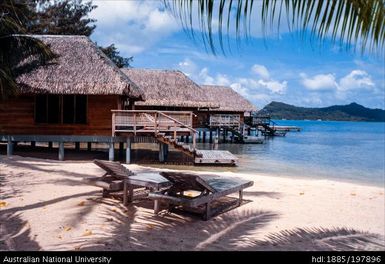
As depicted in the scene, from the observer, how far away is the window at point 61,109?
16562mm

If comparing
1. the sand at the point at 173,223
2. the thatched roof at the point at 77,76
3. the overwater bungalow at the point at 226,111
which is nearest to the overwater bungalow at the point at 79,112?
the thatched roof at the point at 77,76

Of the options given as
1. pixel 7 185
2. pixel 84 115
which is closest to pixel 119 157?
pixel 84 115

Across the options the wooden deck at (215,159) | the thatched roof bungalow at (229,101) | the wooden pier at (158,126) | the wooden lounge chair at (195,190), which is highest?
the thatched roof bungalow at (229,101)

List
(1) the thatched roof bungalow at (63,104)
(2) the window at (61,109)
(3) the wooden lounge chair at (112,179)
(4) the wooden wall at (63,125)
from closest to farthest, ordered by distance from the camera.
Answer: (3) the wooden lounge chair at (112,179)
(1) the thatched roof bungalow at (63,104)
(4) the wooden wall at (63,125)
(2) the window at (61,109)

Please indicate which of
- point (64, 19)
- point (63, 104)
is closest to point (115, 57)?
point (64, 19)

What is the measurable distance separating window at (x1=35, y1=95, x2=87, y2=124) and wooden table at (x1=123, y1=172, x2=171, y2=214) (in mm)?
10150

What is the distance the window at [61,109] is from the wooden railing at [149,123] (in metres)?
1.84

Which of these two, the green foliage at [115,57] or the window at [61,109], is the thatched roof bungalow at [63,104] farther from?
the green foliage at [115,57]

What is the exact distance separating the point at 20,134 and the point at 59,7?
20.2 m

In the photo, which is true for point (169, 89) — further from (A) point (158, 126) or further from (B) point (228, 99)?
(A) point (158, 126)

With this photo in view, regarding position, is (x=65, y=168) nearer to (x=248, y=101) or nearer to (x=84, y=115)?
Result: (x=84, y=115)

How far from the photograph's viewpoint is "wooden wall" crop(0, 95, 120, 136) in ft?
53.9

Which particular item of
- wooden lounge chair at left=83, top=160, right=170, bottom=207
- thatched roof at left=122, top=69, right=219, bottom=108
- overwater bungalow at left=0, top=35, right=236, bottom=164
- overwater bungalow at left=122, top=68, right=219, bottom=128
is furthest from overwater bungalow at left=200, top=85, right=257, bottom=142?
wooden lounge chair at left=83, top=160, right=170, bottom=207

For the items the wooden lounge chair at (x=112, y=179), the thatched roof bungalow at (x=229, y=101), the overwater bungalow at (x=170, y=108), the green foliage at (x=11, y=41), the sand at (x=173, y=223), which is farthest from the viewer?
the thatched roof bungalow at (x=229, y=101)
